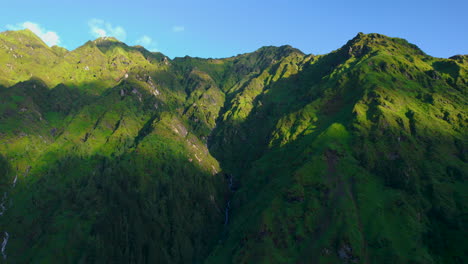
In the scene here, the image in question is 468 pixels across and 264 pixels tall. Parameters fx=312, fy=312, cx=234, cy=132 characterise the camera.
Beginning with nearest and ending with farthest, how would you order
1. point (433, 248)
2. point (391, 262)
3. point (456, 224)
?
1. point (391, 262)
2. point (433, 248)
3. point (456, 224)

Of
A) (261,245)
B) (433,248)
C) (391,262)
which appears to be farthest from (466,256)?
(261,245)

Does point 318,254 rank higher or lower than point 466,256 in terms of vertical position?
lower

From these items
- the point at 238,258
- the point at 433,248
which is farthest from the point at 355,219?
the point at 238,258

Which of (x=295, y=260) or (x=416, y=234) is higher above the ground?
(x=416, y=234)

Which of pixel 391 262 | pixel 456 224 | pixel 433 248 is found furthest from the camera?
pixel 456 224

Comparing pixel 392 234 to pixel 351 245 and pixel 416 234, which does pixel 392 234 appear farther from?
pixel 351 245

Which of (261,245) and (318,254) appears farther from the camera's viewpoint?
(261,245)

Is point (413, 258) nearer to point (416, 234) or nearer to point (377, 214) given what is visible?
point (416, 234)

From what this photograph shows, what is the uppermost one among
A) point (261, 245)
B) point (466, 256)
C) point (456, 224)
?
point (456, 224)

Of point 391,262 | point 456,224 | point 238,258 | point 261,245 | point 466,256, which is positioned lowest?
point 238,258
